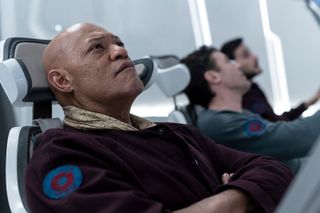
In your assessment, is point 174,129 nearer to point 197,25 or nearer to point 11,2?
point 11,2

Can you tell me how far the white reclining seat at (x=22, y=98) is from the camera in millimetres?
1203

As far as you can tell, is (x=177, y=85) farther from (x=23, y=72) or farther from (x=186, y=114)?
(x=23, y=72)

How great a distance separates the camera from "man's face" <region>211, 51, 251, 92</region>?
7.48 feet

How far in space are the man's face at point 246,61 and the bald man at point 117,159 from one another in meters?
1.19

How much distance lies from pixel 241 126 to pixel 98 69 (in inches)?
38.1

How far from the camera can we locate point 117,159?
1075 millimetres

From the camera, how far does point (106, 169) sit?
3.40 feet

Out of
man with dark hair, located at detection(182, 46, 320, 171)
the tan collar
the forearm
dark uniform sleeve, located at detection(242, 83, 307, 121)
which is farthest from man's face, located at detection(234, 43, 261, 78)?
the forearm

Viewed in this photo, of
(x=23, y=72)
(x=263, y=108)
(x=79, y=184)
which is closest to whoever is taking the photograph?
(x=79, y=184)

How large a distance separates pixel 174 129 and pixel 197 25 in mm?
2046

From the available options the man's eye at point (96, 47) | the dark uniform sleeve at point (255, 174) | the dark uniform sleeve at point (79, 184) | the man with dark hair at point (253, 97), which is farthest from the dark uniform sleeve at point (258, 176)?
the man with dark hair at point (253, 97)

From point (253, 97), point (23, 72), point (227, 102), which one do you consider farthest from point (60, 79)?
point (253, 97)

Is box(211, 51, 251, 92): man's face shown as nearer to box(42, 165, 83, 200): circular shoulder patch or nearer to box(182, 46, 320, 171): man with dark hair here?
box(182, 46, 320, 171): man with dark hair

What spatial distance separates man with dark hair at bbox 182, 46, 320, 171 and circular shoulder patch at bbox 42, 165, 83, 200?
3.88 feet
